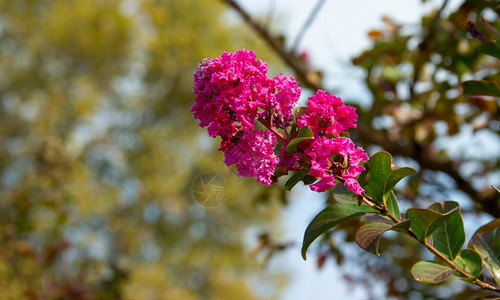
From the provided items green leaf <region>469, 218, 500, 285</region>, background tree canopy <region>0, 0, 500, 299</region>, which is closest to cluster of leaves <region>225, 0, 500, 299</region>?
green leaf <region>469, 218, 500, 285</region>

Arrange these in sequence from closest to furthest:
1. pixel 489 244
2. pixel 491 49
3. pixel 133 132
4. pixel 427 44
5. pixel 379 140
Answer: pixel 489 244 → pixel 491 49 → pixel 427 44 → pixel 379 140 → pixel 133 132

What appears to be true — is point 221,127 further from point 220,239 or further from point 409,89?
point 220,239

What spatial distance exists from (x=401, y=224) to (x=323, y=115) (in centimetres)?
19

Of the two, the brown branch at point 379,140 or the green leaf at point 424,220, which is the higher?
the brown branch at point 379,140

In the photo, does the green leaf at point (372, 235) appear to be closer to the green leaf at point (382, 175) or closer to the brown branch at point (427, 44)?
the green leaf at point (382, 175)

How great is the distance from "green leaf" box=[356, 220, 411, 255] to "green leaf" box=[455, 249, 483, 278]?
147 mm

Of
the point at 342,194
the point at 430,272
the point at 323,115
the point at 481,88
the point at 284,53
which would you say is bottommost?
the point at 430,272

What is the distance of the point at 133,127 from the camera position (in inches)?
399

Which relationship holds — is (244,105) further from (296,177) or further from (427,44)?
(427,44)

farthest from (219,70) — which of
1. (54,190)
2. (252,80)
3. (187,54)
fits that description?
(187,54)

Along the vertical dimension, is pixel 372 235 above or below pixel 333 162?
below

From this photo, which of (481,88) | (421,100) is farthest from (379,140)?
(481,88)

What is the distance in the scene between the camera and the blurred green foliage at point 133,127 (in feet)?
30.2

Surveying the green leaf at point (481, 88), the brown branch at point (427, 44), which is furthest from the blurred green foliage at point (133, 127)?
the green leaf at point (481, 88)
